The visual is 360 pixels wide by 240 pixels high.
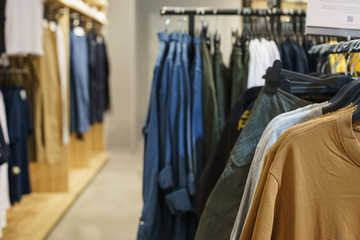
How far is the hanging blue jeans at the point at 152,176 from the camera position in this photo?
1.46m

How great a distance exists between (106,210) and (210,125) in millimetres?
2029

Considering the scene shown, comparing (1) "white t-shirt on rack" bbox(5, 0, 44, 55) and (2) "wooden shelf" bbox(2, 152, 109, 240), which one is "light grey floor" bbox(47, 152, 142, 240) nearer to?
(2) "wooden shelf" bbox(2, 152, 109, 240)

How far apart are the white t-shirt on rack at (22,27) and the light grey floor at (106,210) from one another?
53.7 inches

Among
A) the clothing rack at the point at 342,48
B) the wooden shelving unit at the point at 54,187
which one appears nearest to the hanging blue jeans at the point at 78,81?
the wooden shelving unit at the point at 54,187

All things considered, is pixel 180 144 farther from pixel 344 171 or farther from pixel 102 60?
pixel 102 60

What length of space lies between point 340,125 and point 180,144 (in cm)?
78

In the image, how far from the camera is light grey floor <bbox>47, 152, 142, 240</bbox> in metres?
2.77

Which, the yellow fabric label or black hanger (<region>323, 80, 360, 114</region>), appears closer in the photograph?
black hanger (<region>323, 80, 360, 114</region>)

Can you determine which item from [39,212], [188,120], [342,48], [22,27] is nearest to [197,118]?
[188,120]

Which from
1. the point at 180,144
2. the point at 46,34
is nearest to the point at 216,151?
the point at 180,144

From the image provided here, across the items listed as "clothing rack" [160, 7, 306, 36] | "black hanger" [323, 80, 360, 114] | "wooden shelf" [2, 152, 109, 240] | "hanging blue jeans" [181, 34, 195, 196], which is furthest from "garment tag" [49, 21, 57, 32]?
"black hanger" [323, 80, 360, 114]

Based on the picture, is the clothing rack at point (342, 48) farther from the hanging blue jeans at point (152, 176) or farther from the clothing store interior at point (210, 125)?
the hanging blue jeans at point (152, 176)

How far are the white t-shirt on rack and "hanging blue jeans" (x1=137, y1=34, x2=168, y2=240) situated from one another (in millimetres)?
1264

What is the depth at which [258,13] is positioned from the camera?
1548 mm
